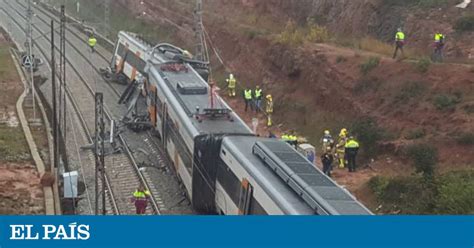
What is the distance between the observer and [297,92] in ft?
118

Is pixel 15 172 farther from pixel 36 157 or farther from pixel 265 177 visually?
pixel 265 177

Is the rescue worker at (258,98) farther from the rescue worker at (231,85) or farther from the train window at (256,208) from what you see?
the train window at (256,208)

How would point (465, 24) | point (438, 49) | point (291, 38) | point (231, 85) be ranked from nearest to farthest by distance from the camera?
point (438, 49) → point (465, 24) → point (291, 38) → point (231, 85)

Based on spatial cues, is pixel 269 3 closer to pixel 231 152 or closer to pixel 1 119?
pixel 1 119

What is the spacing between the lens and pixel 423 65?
95.7 feet

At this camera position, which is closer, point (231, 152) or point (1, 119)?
point (231, 152)

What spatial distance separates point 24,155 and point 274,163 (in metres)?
16.3

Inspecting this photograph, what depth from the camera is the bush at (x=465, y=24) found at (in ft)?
109

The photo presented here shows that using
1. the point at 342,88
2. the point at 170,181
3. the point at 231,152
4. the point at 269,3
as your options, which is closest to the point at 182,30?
the point at 269,3

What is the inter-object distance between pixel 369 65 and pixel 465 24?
558 centimetres

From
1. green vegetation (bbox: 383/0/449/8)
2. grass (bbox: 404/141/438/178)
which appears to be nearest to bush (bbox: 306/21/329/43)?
green vegetation (bbox: 383/0/449/8)

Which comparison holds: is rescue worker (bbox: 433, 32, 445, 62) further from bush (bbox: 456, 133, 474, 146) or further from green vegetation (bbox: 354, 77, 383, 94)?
bush (bbox: 456, 133, 474, 146)

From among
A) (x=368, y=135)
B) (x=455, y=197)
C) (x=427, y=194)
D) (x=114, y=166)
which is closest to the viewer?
(x=455, y=197)

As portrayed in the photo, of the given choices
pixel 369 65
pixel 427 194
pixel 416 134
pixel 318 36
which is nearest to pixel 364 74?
pixel 369 65
